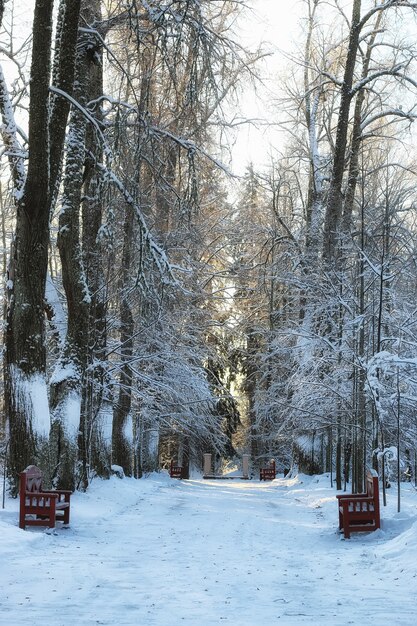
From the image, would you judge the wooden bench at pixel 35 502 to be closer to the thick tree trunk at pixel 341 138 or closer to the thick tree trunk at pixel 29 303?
the thick tree trunk at pixel 29 303

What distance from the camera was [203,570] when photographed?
7930 millimetres

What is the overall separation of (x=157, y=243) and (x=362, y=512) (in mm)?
9308

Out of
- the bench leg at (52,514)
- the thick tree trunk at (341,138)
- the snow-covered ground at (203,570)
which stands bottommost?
the snow-covered ground at (203,570)

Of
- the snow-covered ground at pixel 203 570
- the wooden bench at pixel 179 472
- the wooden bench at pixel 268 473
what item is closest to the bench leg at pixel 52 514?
the snow-covered ground at pixel 203 570

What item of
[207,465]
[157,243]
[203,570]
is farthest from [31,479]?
[207,465]

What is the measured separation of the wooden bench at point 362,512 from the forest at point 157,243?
1344 millimetres

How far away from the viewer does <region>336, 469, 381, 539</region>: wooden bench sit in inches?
421

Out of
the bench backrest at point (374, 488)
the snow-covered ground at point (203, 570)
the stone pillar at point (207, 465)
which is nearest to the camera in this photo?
the snow-covered ground at point (203, 570)

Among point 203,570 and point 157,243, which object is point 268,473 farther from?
point 203,570

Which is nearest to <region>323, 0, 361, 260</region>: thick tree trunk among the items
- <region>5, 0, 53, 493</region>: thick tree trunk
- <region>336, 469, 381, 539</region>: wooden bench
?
<region>336, 469, 381, 539</region>: wooden bench

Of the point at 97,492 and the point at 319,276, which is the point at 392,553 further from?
the point at 319,276

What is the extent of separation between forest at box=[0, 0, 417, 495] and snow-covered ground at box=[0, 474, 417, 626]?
163cm

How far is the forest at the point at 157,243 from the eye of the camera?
11.3 metres

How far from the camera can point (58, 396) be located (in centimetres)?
1451
